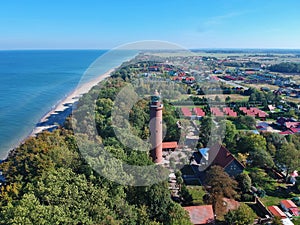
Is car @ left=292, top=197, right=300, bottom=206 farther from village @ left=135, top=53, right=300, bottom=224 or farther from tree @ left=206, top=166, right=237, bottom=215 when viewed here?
tree @ left=206, top=166, right=237, bottom=215

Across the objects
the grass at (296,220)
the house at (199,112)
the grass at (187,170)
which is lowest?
the grass at (296,220)

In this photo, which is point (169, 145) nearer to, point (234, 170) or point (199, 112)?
point (234, 170)

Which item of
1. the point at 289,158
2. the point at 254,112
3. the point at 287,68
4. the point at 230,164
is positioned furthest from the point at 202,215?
the point at 287,68

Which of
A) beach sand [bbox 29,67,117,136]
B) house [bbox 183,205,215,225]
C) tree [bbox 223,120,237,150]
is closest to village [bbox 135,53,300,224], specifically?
house [bbox 183,205,215,225]

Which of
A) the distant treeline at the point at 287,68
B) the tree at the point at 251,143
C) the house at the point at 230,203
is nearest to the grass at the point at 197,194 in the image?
the house at the point at 230,203

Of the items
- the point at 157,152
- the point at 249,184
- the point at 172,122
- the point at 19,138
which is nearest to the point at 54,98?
the point at 19,138

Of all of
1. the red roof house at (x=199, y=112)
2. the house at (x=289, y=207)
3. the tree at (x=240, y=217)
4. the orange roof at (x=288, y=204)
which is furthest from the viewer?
the red roof house at (x=199, y=112)

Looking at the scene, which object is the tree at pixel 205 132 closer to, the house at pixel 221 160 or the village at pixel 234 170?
the village at pixel 234 170
